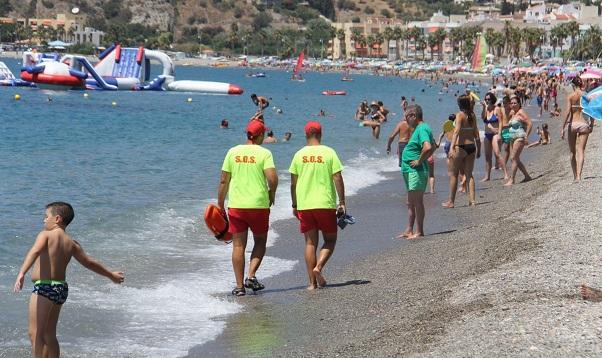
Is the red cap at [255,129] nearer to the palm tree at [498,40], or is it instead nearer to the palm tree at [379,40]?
the palm tree at [498,40]

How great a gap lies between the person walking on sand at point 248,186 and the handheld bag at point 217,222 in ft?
0.15

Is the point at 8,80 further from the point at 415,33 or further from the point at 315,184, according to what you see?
the point at 415,33

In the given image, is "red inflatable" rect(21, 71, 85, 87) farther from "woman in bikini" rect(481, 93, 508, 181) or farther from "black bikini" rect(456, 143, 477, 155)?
"black bikini" rect(456, 143, 477, 155)

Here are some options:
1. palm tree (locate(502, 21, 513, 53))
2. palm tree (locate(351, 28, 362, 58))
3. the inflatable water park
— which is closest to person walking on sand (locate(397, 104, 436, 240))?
the inflatable water park

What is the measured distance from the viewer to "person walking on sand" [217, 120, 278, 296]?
29.8 feet

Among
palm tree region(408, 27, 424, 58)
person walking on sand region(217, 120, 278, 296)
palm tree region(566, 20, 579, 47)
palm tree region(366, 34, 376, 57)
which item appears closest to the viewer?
person walking on sand region(217, 120, 278, 296)

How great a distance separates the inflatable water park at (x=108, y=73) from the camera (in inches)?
2361

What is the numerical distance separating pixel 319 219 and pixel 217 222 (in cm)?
92

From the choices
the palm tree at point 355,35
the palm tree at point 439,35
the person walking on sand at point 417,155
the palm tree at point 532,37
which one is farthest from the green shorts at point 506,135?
the palm tree at point 355,35

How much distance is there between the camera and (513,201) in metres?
14.6

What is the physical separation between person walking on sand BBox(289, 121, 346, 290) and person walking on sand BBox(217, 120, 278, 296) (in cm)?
23

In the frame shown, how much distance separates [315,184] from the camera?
9.16 meters

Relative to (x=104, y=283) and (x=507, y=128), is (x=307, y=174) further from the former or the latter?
(x=507, y=128)

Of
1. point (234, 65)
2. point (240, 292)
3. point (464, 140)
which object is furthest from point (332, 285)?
point (234, 65)
